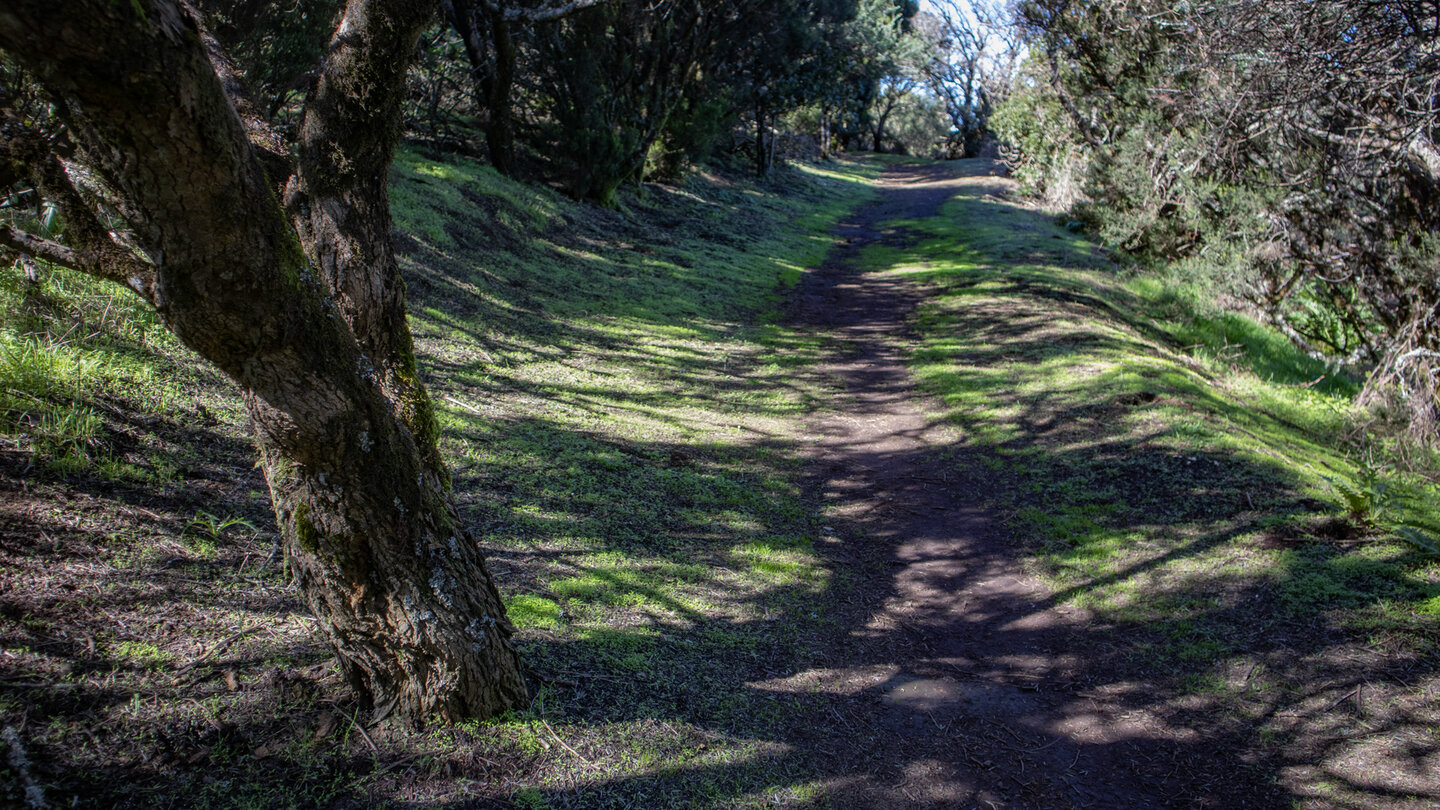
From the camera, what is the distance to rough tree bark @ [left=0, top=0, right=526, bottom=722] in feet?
6.52

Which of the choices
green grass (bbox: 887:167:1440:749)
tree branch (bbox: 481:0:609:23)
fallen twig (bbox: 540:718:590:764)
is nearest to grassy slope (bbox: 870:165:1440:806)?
green grass (bbox: 887:167:1440:749)

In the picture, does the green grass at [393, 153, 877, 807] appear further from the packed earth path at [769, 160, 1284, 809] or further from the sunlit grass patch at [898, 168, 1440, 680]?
the sunlit grass patch at [898, 168, 1440, 680]

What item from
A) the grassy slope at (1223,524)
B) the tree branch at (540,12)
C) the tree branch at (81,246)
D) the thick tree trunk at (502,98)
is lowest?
the grassy slope at (1223,524)

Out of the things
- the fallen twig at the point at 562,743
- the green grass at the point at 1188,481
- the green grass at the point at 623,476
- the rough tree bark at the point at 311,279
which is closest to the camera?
the rough tree bark at the point at 311,279

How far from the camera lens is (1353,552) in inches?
192

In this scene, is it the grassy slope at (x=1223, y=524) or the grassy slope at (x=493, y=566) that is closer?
the grassy slope at (x=493, y=566)

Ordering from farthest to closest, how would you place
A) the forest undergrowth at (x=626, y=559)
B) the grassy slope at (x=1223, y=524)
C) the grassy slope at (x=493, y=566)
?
the grassy slope at (x=1223, y=524) < the forest undergrowth at (x=626, y=559) < the grassy slope at (x=493, y=566)

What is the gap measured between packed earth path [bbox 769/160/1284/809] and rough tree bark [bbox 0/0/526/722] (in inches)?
66.2

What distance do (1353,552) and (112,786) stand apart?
6.12 m

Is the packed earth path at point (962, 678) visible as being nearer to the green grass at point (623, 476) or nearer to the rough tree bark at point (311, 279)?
the green grass at point (623, 476)

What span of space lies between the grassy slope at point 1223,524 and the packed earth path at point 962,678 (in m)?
0.22

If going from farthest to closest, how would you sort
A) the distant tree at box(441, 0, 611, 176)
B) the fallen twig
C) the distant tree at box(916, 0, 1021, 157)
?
1. the distant tree at box(916, 0, 1021, 157)
2. the distant tree at box(441, 0, 611, 176)
3. the fallen twig

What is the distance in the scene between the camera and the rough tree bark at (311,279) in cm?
199

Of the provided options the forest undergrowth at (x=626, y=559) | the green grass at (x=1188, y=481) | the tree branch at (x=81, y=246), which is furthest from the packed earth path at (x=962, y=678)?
the tree branch at (x=81, y=246)
